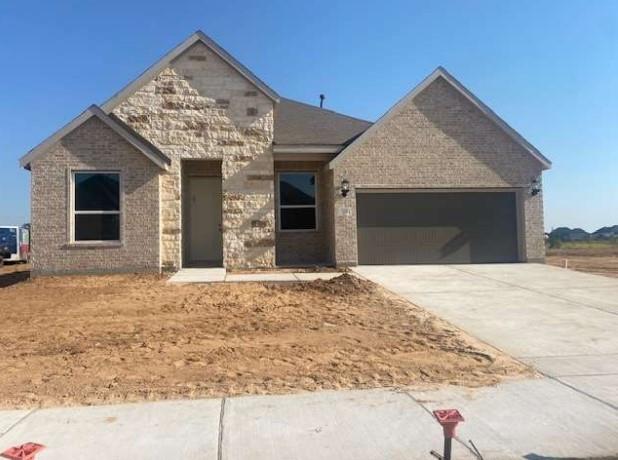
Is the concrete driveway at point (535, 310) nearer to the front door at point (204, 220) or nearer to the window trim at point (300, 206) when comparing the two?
the window trim at point (300, 206)

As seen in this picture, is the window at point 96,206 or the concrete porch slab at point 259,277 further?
the window at point 96,206

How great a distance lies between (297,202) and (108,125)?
663cm

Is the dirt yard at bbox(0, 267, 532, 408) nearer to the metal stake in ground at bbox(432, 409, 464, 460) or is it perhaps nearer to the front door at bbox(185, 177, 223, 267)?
the metal stake in ground at bbox(432, 409, 464, 460)

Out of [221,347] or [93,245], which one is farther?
[93,245]

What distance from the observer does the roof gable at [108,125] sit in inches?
567

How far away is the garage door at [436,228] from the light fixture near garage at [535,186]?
0.66 meters

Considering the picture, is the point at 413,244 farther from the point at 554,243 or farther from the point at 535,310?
the point at 554,243

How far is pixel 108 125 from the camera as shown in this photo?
14.6 m

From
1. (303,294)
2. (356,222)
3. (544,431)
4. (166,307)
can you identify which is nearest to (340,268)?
(356,222)

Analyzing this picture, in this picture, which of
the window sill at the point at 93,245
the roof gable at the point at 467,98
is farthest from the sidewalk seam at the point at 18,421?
the roof gable at the point at 467,98

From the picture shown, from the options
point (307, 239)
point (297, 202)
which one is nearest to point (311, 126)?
point (297, 202)

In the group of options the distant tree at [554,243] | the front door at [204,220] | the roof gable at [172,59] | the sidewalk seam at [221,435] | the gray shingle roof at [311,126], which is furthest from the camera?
the distant tree at [554,243]

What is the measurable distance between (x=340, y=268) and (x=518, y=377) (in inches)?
414

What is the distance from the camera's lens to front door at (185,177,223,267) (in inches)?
722
